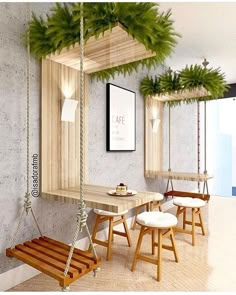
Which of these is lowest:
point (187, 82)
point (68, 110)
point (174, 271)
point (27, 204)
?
point (174, 271)

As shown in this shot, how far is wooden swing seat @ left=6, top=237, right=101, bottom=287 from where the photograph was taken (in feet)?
5.21

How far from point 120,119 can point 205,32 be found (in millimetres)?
1774

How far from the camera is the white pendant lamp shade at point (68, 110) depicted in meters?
2.49

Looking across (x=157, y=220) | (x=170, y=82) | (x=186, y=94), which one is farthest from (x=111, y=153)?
(x=186, y=94)

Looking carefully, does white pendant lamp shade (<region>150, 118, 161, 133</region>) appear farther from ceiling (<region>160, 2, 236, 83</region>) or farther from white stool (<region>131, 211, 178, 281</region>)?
white stool (<region>131, 211, 178, 281</region>)

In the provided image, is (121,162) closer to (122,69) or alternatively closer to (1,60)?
(122,69)

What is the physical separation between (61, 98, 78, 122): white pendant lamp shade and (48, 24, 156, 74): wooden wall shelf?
0.42 m

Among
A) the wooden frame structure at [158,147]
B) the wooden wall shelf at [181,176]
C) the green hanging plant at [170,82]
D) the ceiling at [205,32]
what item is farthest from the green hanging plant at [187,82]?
the wooden wall shelf at [181,176]

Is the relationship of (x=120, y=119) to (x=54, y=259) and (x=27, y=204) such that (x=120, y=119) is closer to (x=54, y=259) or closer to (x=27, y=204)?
(x=27, y=204)

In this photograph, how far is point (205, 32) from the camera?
11.2ft

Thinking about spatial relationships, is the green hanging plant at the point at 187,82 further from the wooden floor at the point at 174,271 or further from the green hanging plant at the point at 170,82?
the wooden floor at the point at 174,271

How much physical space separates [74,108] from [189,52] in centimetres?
268

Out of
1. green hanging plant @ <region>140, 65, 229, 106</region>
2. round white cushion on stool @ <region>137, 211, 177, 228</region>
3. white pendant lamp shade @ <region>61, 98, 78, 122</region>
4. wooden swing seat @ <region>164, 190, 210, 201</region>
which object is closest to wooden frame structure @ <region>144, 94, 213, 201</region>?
wooden swing seat @ <region>164, 190, 210, 201</region>

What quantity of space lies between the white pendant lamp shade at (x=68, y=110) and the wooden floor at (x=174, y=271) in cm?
160
